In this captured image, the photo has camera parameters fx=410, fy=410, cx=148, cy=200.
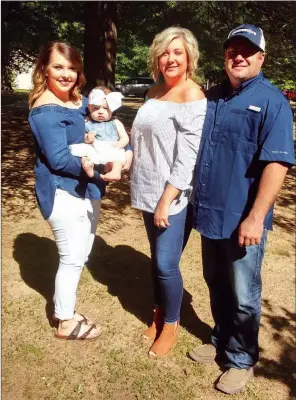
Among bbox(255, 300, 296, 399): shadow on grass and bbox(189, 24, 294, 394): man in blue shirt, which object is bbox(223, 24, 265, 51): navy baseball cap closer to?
bbox(189, 24, 294, 394): man in blue shirt

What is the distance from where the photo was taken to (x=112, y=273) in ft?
16.1

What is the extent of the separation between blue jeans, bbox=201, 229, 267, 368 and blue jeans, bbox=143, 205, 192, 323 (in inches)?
7.9

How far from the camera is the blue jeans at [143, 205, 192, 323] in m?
3.09

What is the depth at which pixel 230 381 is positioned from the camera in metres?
3.10

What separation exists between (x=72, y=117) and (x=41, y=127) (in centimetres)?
24

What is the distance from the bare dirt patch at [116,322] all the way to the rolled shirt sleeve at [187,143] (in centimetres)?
155

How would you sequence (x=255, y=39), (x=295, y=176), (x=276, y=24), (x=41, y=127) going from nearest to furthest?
1. (x=255, y=39)
2. (x=41, y=127)
3. (x=295, y=176)
4. (x=276, y=24)

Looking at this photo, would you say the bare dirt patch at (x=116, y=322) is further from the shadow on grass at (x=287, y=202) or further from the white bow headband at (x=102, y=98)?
the white bow headband at (x=102, y=98)

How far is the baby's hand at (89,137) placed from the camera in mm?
3041

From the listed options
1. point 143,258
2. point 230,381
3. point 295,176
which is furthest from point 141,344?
point 295,176

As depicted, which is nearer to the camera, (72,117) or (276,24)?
(72,117)

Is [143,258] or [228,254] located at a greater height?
[228,254]

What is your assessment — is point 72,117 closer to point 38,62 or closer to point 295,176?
point 38,62

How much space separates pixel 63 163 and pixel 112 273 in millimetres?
2297
